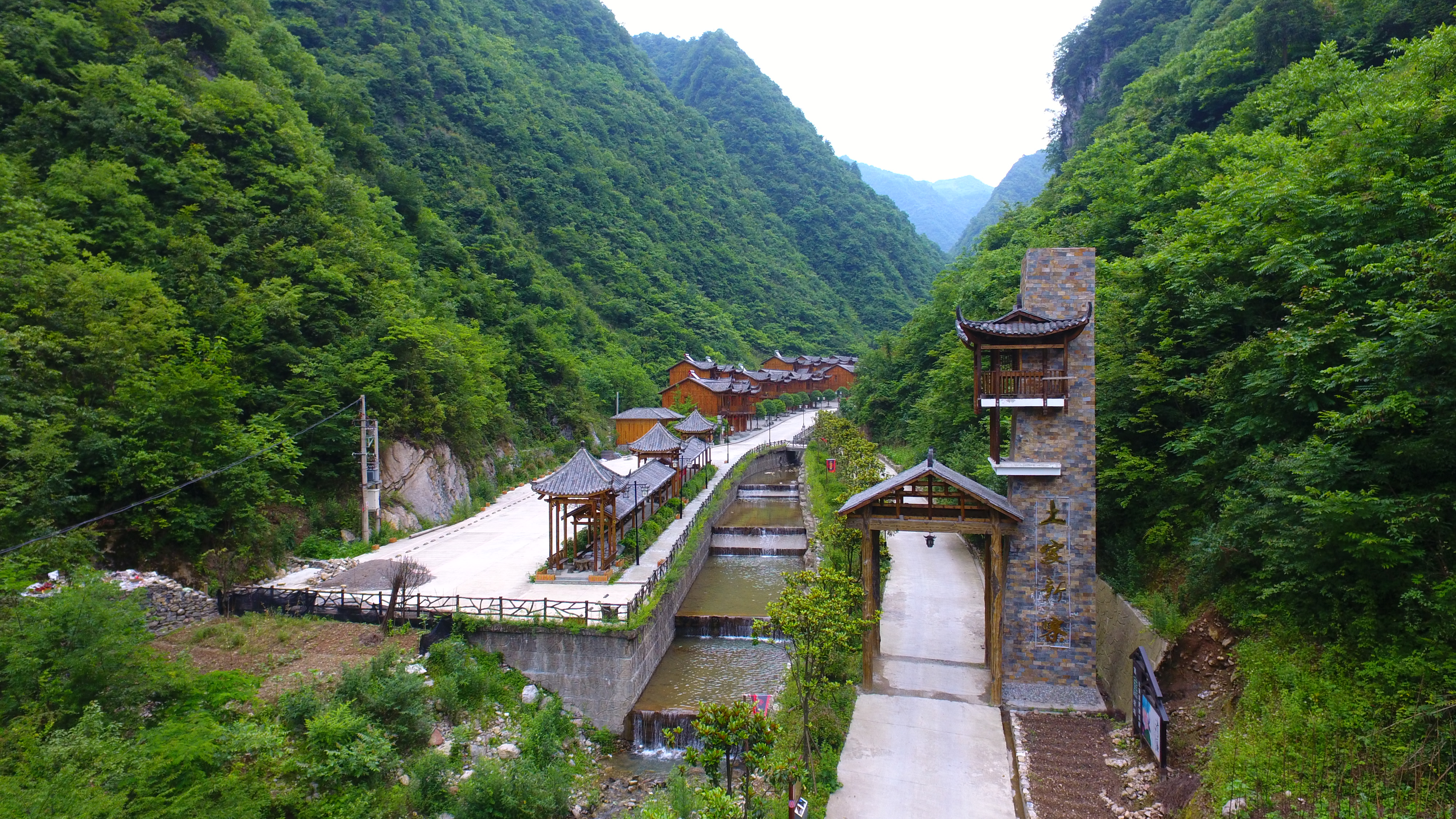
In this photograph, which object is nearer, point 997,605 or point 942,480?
point 942,480

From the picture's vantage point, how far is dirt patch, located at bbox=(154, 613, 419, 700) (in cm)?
1259

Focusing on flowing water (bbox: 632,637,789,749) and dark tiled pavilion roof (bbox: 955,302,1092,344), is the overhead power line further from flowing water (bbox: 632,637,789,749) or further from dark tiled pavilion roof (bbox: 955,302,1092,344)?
dark tiled pavilion roof (bbox: 955,302,1092,344)

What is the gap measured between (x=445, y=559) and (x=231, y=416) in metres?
6.98

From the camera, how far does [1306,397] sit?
31.5 feet

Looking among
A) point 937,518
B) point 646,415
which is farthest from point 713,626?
point 646,415

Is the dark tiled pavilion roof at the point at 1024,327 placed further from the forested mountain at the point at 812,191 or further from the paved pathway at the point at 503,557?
the forested mountain at the point at 812,191

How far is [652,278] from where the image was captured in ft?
221

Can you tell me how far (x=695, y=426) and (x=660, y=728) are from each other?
76.4 ft

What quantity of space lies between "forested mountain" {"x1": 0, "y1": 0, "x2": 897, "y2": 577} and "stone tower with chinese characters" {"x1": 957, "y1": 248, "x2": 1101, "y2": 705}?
18.3 m

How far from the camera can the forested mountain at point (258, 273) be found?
601 inches

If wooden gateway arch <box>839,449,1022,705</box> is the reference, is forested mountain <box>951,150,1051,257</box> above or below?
above

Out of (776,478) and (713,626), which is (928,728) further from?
(776,478)

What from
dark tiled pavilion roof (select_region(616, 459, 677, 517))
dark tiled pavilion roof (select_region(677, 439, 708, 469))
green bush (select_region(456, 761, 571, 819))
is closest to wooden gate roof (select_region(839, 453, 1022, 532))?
green bush (select_region(456, 761, 571, 819))

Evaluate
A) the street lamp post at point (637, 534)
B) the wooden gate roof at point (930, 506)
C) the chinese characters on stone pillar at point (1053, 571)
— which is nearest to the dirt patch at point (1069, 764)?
the chinese characters on stone pillar at point (1053, 571)
